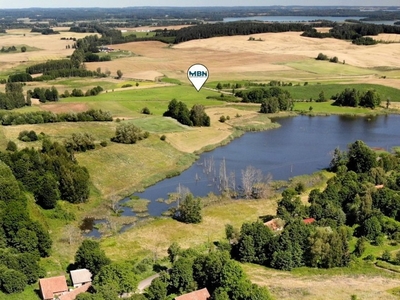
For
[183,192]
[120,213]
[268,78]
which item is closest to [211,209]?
[183,192]

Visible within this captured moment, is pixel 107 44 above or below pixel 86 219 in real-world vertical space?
above

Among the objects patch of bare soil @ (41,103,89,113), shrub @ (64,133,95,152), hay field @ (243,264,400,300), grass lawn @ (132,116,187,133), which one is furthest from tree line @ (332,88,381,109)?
hay field @ (243,264,400,300)

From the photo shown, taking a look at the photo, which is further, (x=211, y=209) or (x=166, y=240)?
(x=211, y=209)

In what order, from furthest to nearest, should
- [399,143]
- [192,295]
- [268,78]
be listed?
[268,78] → [399,143] → [192,295]

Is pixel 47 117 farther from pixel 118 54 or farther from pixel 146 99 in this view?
pixel 118 54

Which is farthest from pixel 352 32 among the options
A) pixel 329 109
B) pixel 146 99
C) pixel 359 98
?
pixel 146 99

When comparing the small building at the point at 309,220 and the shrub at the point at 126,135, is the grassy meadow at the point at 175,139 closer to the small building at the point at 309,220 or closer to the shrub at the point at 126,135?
the shrub at the point at 126,135

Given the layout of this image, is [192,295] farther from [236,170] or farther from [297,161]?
[297,161]
